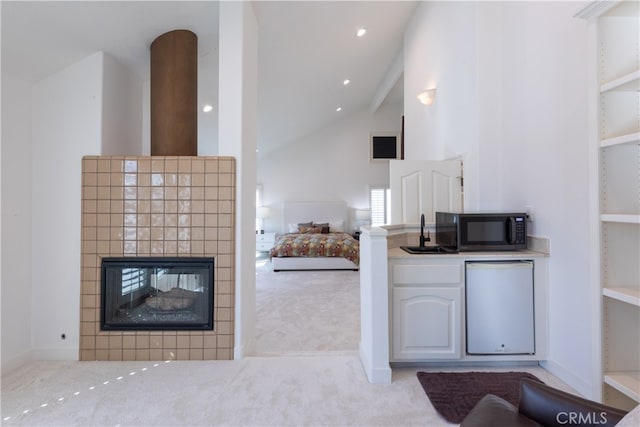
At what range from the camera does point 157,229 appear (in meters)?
2.26

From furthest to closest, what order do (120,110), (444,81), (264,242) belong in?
(264,242)
(444,81)
(120,110)

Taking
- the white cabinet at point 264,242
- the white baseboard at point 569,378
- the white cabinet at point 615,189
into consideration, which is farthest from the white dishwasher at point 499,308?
the white cabinet at point 264,242

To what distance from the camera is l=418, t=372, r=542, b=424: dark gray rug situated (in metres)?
1.67

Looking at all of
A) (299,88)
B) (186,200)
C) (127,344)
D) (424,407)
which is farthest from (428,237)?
(299,88)

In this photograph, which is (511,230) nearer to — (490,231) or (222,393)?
(490,231)

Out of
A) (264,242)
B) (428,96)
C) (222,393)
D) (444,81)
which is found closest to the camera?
(222,393)

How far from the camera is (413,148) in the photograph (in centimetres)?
421

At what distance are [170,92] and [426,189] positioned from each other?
2461mm

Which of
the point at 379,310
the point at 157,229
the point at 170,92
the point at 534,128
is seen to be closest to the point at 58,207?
the point at 157,229

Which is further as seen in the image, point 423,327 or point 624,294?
point 423,327

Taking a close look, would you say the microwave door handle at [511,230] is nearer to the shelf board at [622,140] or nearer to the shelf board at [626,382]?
the shelf board at [622,140]

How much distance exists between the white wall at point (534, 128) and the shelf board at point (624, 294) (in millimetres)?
266

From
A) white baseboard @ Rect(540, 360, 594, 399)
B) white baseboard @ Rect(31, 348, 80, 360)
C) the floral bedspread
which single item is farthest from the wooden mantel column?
the floral bedspread

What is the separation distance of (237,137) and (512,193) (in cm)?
226
